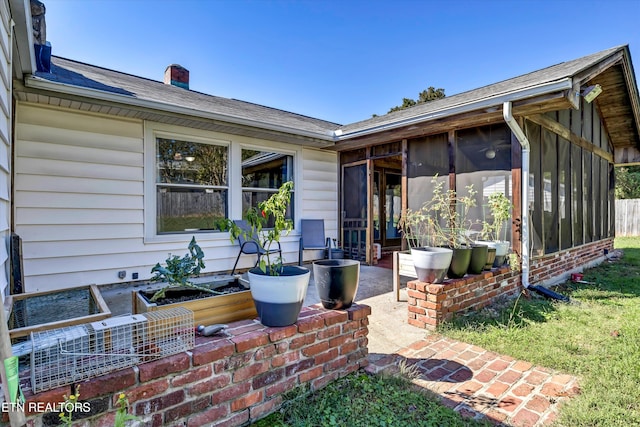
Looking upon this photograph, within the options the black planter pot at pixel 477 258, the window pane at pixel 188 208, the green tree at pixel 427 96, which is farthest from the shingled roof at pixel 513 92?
the green tree at pixel 427 96

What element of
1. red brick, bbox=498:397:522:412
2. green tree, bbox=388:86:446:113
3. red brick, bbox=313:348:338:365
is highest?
green tree, bbox=388:86:446:113

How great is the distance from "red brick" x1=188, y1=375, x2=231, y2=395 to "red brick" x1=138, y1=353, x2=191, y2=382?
107 mm

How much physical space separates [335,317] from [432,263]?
1.34m

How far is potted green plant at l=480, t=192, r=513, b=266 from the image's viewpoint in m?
3.71

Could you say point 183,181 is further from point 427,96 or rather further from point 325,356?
point 427,96

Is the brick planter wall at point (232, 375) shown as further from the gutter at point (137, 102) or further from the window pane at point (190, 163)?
the window pane at point (190, 163)

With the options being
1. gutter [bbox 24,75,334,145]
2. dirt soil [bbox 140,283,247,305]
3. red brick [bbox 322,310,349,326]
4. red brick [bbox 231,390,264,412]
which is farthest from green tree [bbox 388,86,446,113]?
red brick [bbox 231,390,264,412]

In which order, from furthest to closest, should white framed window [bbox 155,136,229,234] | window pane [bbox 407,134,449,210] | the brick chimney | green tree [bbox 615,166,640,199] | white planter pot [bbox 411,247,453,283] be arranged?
green tree [bbox 615,166,640,199] → the brick chimney → window pane [bbox 407,134,449,210] → white framed window [bbox 155,136,229,234] → white planter pot [bbox 411,247,453,283]

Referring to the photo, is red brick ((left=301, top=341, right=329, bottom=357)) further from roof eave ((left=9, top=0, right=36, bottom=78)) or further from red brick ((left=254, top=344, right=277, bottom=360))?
roof eave ((left=9, top=0, right=36, bottom=78))

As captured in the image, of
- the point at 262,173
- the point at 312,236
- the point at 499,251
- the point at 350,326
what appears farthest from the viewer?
the point at 312,236

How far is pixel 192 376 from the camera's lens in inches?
51.7

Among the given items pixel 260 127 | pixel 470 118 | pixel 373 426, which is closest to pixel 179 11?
pixel 260 127

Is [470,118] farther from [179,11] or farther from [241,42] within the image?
[241,42]

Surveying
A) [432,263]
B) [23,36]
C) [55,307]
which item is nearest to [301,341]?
[55,307]
